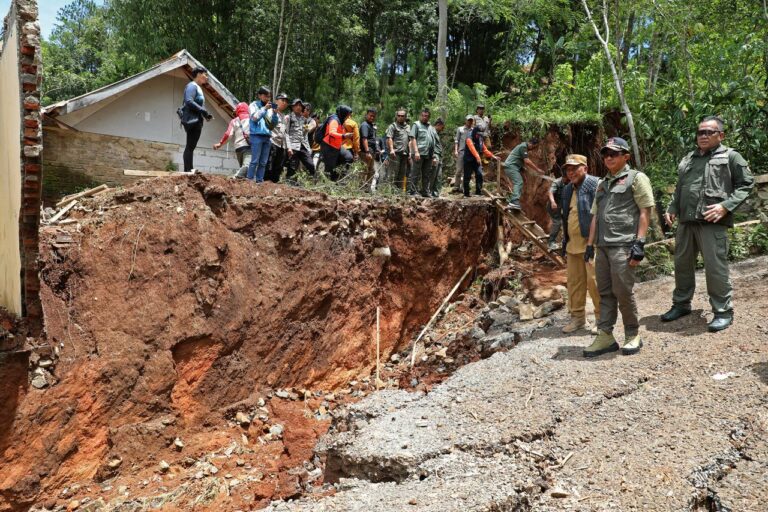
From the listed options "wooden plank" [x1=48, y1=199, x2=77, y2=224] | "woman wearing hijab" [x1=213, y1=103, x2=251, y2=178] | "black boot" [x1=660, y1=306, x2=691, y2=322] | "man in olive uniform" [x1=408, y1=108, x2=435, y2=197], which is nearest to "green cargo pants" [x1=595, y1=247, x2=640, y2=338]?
"black boot" [x1=660, y1=306, x2=691, y2=322]

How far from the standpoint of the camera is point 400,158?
34.6 feet

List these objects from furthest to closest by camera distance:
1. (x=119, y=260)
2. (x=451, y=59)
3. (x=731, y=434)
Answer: (x=451, y=59)
(x=119, y=260)
(x=731, y=434)

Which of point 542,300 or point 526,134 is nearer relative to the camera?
point 542,300

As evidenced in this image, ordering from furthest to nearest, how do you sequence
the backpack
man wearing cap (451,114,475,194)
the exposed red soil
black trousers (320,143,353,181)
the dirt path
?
1. man wearing cap (451,114,475,194)
2. the backpack
3. black trousers (320,143,353,181)
4. the exposed red soil
5. the dirt path

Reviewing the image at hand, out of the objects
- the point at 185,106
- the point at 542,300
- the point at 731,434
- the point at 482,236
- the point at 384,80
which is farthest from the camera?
the point at 384,80

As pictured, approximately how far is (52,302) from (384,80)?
16602mm

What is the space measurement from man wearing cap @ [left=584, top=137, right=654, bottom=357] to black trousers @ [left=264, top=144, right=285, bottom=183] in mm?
5234

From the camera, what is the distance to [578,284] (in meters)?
6.80

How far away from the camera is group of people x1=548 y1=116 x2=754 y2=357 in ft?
18.1

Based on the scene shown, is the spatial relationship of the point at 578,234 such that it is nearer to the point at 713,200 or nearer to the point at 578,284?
the point at 578,284

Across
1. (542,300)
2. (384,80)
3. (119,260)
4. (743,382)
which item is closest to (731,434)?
(743,382)

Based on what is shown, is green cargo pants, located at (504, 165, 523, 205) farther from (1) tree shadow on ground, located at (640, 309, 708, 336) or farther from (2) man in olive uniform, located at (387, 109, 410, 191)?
(1) tree shadow on ground, located at (640, 309, 708, 336)

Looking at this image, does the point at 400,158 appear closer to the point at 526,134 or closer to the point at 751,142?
the point at 526,134

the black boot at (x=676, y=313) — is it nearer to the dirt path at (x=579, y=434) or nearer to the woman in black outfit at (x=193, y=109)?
the dirt path at (x=579, y=434)
